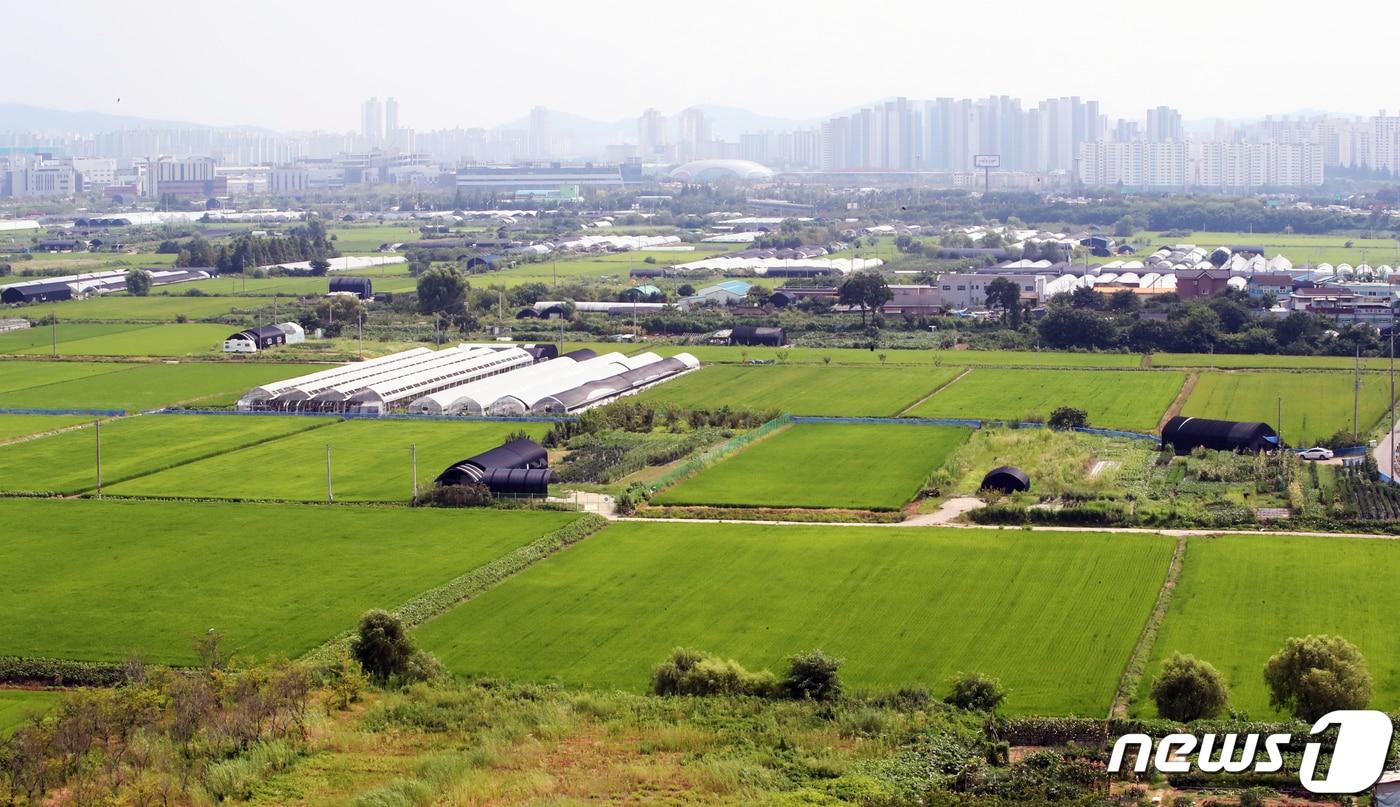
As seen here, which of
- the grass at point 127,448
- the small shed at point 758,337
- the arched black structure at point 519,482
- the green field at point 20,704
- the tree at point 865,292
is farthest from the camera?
the tree at point 865,292

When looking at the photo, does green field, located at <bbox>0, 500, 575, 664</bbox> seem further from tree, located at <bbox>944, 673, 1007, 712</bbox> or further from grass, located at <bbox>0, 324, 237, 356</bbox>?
grass, located at <bbox>0, 324, 237, 356</bbox>

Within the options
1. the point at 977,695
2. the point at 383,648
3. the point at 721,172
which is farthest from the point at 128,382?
the point at 721,172

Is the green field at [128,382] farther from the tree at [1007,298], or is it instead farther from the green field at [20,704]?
the tree at [1007,298]

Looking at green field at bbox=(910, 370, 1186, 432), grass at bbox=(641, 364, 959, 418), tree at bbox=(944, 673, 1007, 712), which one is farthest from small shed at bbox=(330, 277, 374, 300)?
tree at bbox=(944, 673, 1007, 712)

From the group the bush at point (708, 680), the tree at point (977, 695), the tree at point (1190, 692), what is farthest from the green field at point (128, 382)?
the tree at point (1190, 692)

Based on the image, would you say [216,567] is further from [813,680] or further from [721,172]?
[721,172]

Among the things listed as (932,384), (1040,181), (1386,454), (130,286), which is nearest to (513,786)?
(1386,454)
